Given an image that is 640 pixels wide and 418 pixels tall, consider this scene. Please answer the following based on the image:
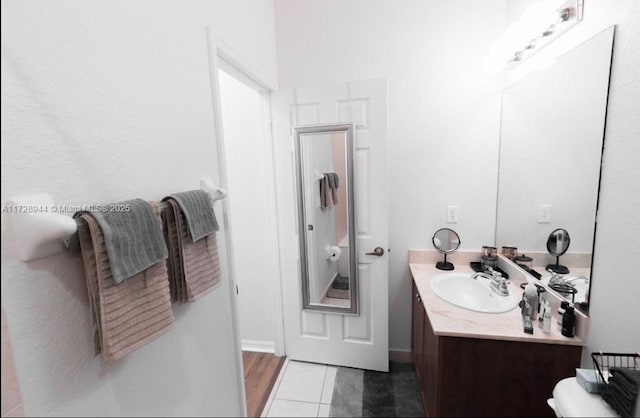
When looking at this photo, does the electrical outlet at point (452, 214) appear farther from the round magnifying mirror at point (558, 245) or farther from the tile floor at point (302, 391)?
the tile floor at point (302, 391)

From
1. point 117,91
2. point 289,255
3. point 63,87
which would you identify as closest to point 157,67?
point 117,91

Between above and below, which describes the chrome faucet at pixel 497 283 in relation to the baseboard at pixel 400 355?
above

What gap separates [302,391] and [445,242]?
4.69 ft

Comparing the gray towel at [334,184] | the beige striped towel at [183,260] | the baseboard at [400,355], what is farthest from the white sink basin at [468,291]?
the beige striped towel at [183,260]

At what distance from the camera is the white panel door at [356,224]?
176cm

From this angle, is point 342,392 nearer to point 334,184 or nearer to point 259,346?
point 259,346

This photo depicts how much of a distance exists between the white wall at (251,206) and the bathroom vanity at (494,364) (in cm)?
125

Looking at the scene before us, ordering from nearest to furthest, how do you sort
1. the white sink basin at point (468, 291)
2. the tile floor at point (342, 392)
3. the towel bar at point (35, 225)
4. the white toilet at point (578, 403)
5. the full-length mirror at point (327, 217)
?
the towel bar at point (35, 225), the white toilet at point (578, 403), the white sink basin at point (468, 291), the tile floor at point (342, 392), the full-length mirror at point (327, 217)

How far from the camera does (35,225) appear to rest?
0.48 m

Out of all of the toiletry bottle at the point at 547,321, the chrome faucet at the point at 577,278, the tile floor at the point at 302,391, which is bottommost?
the tile floor at the point at 302,391

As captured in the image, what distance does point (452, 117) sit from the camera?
1.82 metres

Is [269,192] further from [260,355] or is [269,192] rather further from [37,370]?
[37,370]

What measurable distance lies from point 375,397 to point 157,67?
2.10 metres

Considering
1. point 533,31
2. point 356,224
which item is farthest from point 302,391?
point 533,31
